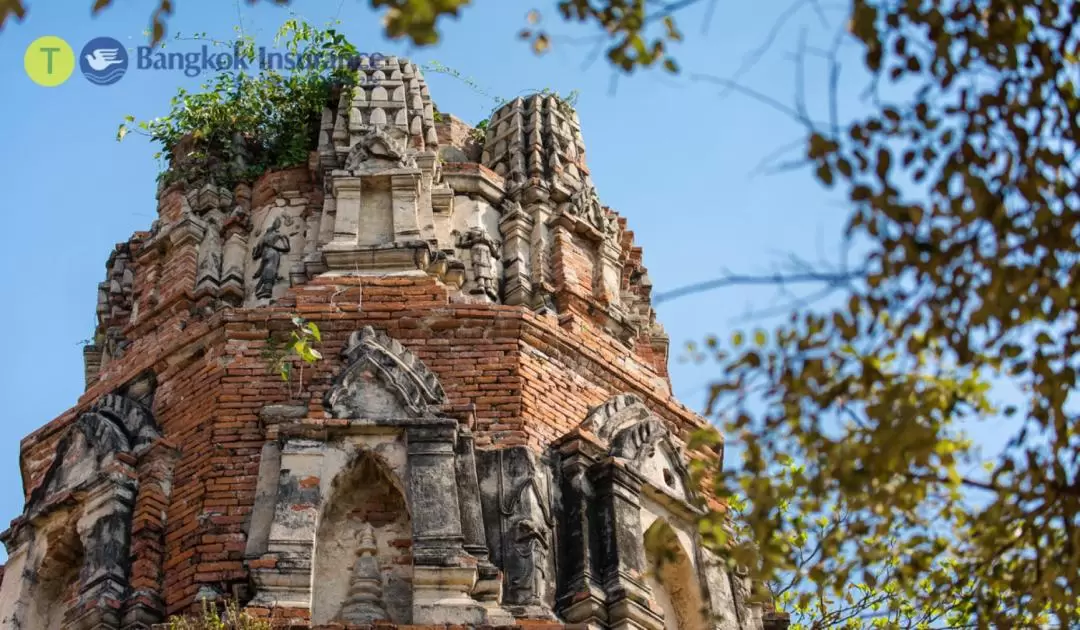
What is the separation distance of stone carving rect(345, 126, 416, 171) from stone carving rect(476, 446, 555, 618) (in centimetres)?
319

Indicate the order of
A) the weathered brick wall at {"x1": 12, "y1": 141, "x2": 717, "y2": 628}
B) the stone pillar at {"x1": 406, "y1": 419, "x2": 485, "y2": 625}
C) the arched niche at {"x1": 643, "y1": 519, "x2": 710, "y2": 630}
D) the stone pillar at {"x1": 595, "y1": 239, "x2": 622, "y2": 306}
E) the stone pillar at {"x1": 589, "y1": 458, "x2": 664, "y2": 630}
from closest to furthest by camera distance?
the stone pillar at {"x1": 406, "y1": 419, "x2": 485, "y2": 625}, the stone pillar at {"x1": 589, "y1": 458, "x2": 664, "y2": 630}, the weathered brick wall at {"x1": 12, "y1": 141, "x2": 717, "y2": 628}, the arched niche at {"x1": 643, "y1": 519, "x2": 710, "y2": 630}, the stone pillar at {"x1": 595, "y1": 239, "x2": 622, "y2": 306}

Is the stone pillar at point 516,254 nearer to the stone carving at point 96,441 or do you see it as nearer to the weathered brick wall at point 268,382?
the weathered brick wall at point 268,382

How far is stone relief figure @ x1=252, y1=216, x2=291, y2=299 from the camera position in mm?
12109

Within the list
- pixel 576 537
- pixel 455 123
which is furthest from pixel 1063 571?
pixel 455 123

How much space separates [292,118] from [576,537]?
17.1 ft

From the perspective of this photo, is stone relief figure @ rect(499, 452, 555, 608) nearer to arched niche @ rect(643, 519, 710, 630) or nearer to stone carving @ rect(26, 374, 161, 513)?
arched niche @ rect(643, 519, 710, 630)

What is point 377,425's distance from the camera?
10.2 m

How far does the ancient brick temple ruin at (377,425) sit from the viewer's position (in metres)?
9.68

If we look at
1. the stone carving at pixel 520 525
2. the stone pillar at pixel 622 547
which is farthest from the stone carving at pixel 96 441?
the stone pillar at pixel 622 547

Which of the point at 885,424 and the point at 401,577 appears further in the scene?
the point at 401,577

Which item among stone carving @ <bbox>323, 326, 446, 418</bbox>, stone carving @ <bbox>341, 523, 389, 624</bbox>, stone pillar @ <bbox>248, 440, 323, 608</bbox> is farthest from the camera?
stone carving @ <bbox>323, 326, 446, 418</bbox>

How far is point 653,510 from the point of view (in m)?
10.7

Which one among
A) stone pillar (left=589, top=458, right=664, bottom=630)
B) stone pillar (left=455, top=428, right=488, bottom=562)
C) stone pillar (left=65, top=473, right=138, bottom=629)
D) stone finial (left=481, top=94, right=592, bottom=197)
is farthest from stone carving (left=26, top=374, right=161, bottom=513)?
stone finial (left=481, top=94, right=592, bottom=197)

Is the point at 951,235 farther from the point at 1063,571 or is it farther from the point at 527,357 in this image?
the point at 527,357
